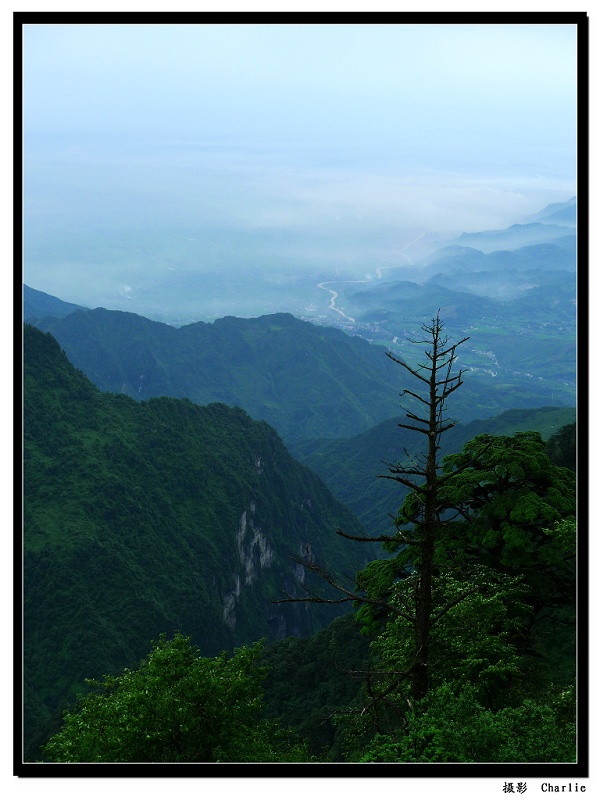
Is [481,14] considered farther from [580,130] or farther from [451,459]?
[451,459]

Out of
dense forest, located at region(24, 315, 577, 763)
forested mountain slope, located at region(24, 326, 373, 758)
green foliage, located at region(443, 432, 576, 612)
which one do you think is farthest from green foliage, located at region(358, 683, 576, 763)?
forested mountain slope, located at region(24, 326, 373, 758)

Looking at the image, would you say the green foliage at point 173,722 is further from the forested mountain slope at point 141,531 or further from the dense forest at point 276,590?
the forested mountain slope at point 141,531

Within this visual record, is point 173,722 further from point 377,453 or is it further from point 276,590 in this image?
point 377,453

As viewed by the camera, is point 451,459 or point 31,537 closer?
point 451,459

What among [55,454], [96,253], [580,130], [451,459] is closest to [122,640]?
[55,454]

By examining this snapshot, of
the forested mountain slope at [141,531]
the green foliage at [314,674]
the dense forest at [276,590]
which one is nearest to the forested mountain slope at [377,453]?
the dense forest at [276,590]

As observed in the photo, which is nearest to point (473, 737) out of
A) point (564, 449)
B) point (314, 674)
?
point (564, 449)
